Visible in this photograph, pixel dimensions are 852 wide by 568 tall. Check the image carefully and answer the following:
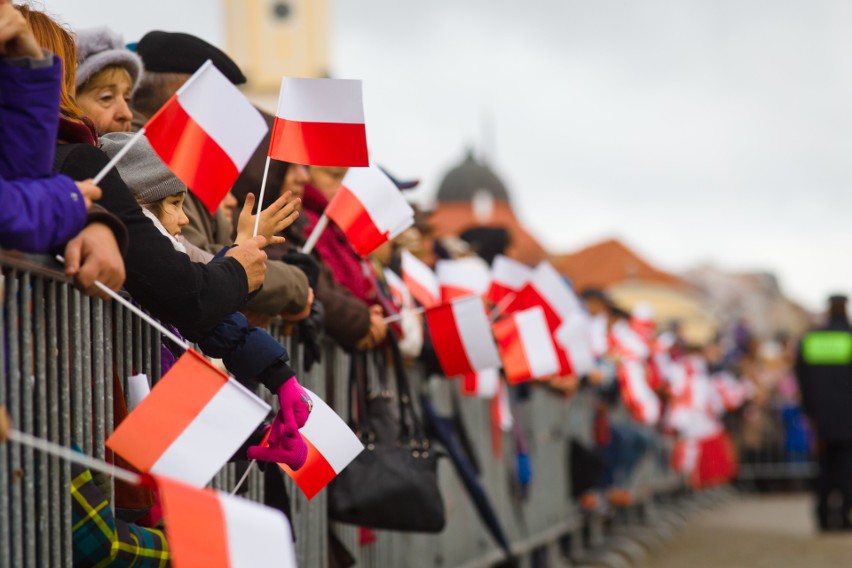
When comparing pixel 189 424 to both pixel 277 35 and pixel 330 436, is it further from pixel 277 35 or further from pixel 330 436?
pixel 277 35

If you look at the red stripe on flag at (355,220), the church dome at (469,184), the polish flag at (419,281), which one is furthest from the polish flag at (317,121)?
the church dome at (469,184)

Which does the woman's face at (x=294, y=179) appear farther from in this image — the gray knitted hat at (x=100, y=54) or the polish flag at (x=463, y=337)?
the polish flag at (x=463, y=337)

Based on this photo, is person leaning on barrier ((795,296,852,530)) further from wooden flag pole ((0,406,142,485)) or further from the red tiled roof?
the red tiled roof

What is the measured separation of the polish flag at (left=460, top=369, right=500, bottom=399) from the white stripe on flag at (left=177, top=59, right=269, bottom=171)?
4.78 metres

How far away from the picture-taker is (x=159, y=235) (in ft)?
13.5

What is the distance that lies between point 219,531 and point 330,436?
74.0 inches

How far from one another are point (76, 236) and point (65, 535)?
670mm

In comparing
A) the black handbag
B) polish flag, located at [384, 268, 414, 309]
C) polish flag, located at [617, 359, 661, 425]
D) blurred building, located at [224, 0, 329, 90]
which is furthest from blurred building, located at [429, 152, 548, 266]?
the black handbag

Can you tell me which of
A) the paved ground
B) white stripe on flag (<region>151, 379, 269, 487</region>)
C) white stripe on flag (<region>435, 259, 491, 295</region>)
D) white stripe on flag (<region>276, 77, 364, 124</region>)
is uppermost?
white stripe on flag (<region>276, 77, 364, 124</region>)

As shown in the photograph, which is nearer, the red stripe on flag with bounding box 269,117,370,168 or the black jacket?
the black jacket

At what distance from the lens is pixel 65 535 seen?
3.87m

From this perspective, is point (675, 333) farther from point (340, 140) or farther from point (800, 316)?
point (800, 316)

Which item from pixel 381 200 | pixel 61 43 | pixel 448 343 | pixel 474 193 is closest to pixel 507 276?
pixel 448 343

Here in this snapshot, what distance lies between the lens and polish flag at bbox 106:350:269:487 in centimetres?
359
